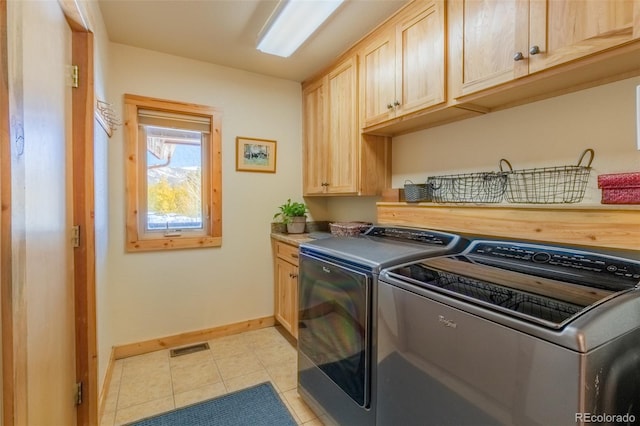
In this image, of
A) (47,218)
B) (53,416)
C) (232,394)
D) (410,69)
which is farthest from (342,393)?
(410,69)

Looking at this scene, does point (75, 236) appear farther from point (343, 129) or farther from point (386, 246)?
point (343, 129)

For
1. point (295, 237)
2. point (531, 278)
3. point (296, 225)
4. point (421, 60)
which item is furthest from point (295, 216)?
point (531, 278)

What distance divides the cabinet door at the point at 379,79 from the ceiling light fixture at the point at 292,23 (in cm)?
42

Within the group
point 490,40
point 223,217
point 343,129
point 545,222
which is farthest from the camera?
point 223,217

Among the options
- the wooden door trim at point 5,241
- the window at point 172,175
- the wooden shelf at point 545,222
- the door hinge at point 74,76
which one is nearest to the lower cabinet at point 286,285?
the window at point 172,175

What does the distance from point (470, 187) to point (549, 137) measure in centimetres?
46

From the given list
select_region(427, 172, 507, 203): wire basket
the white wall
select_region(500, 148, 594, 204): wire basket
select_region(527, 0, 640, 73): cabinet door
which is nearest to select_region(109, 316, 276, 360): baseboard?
the white wall

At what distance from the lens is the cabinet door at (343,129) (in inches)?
93.3

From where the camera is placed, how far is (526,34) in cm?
129

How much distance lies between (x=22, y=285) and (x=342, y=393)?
136cm

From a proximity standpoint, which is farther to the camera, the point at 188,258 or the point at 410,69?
the point at 188,258

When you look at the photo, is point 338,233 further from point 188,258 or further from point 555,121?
point 555,121

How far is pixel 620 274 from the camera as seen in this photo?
1054mm

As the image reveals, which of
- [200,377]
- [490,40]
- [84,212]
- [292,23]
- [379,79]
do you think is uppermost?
[292,23]
